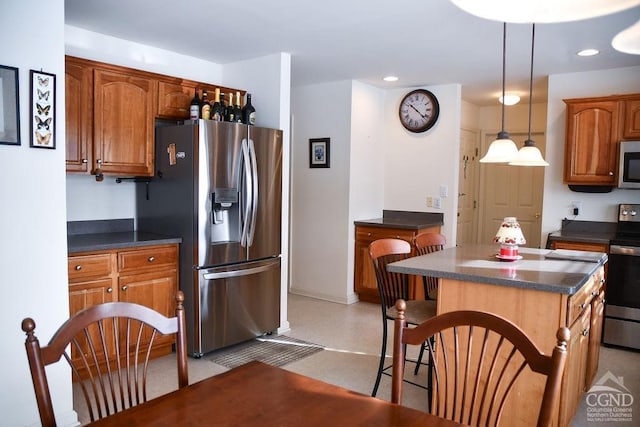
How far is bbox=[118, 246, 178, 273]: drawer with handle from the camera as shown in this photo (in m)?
3.29

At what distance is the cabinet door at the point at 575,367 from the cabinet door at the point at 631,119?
224cm

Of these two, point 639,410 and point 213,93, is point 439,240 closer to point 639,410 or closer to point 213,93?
point 639,410

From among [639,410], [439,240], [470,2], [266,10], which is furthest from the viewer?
[439,240]

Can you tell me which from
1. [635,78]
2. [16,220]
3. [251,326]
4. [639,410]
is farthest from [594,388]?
[16,220]

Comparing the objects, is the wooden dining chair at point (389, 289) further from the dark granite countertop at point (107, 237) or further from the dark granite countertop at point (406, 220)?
the dark granite countertop at point (406, 220)

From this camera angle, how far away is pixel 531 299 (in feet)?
7.38

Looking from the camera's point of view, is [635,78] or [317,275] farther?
[317,275]

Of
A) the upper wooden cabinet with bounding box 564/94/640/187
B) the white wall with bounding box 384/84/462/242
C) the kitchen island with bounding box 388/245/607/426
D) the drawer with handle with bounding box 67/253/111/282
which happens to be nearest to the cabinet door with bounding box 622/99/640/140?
the upper wooden cabinet with bounding box 564/94/640/187

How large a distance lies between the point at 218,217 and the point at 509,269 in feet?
6.93

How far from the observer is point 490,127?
661cm

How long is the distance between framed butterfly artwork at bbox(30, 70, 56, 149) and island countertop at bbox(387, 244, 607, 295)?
1926 mm

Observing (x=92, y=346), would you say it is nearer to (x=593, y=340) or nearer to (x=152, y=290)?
(x=152, y=290)

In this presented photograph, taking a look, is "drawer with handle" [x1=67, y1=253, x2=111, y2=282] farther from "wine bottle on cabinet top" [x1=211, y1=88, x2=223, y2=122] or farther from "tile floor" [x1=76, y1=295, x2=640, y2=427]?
"wine bottle on cabinet top" [x1=211, y1=88, x2=223, y2=122]

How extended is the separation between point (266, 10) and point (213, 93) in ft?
3.98
